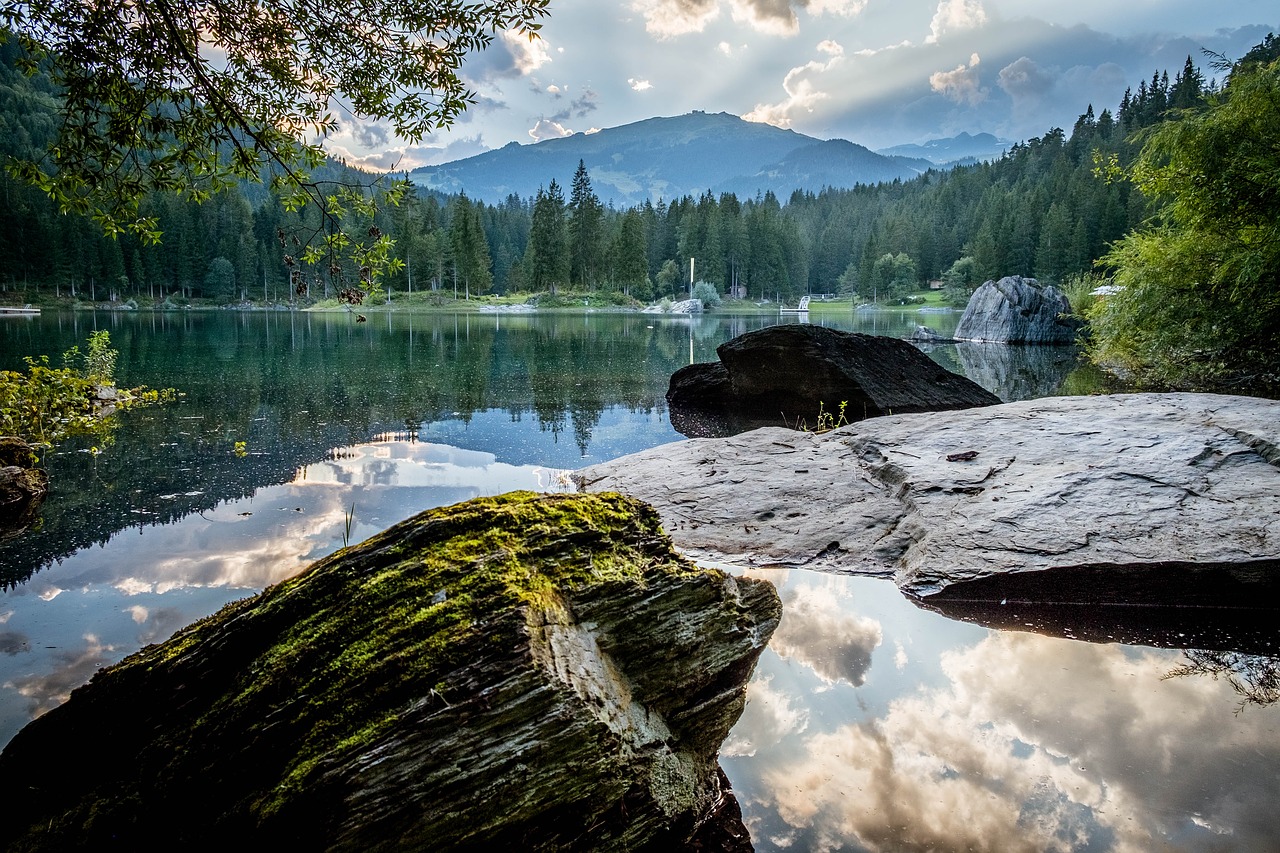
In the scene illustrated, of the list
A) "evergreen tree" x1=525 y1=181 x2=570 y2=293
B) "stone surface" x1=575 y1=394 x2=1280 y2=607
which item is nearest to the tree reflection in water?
"stone surface" x1=575 y1=394 x2=1280 y2=607

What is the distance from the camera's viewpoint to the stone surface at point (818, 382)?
14711 millimetres

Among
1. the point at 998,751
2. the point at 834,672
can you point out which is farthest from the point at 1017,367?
the point at 998,751

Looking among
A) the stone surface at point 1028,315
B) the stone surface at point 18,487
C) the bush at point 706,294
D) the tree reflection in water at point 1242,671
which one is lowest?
the tree reflection in water at point 1242,671

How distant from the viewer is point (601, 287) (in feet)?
356

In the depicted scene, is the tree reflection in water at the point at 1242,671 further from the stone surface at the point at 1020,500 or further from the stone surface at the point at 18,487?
the stone surface at the point at 18,487

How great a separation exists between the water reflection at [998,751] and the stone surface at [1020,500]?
1.05 metres

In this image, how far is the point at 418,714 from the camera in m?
2.40

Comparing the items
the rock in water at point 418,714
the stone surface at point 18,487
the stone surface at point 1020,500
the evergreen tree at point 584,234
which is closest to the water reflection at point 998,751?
the rock in water at point 418,714

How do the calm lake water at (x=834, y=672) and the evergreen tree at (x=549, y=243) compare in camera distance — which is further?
the evergreen tree at (x=549, y=243)

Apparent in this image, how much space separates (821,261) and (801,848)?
15964 centimetres

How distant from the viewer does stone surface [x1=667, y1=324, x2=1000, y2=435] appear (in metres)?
14.7

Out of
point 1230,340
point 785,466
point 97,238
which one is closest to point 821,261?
point 97,238

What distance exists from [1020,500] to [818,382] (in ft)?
27.9

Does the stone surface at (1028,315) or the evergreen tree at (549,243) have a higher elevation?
the evergreen tree at (549,243)
